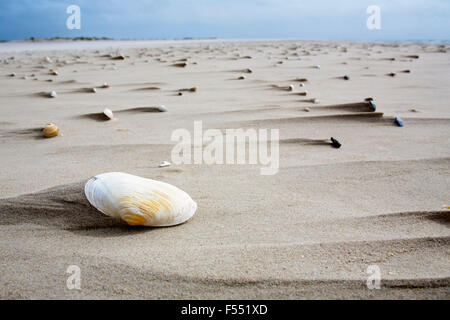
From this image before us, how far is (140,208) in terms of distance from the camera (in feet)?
4.54

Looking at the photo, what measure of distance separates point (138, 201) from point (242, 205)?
18.2 inches

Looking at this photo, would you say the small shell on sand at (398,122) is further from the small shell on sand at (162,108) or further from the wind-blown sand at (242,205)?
the small shell on sand at (162,108)

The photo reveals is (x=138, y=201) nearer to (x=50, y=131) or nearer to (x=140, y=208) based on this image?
(x=140, y=208)

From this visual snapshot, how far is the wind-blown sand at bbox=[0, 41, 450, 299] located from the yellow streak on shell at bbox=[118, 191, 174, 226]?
5 centimetres

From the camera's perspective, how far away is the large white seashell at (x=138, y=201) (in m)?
1.39

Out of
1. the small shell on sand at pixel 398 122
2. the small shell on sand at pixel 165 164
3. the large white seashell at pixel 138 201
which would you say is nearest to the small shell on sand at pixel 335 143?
the small shell on sand at pixel 398 122

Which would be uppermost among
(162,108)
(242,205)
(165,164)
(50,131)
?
(162,108)

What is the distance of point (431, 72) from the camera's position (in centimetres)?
542

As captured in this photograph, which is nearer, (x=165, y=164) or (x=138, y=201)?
(x=138, y=201)

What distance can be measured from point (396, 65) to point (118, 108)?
16.6 feet

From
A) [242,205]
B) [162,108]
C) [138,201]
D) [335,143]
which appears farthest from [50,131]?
[335,143]
